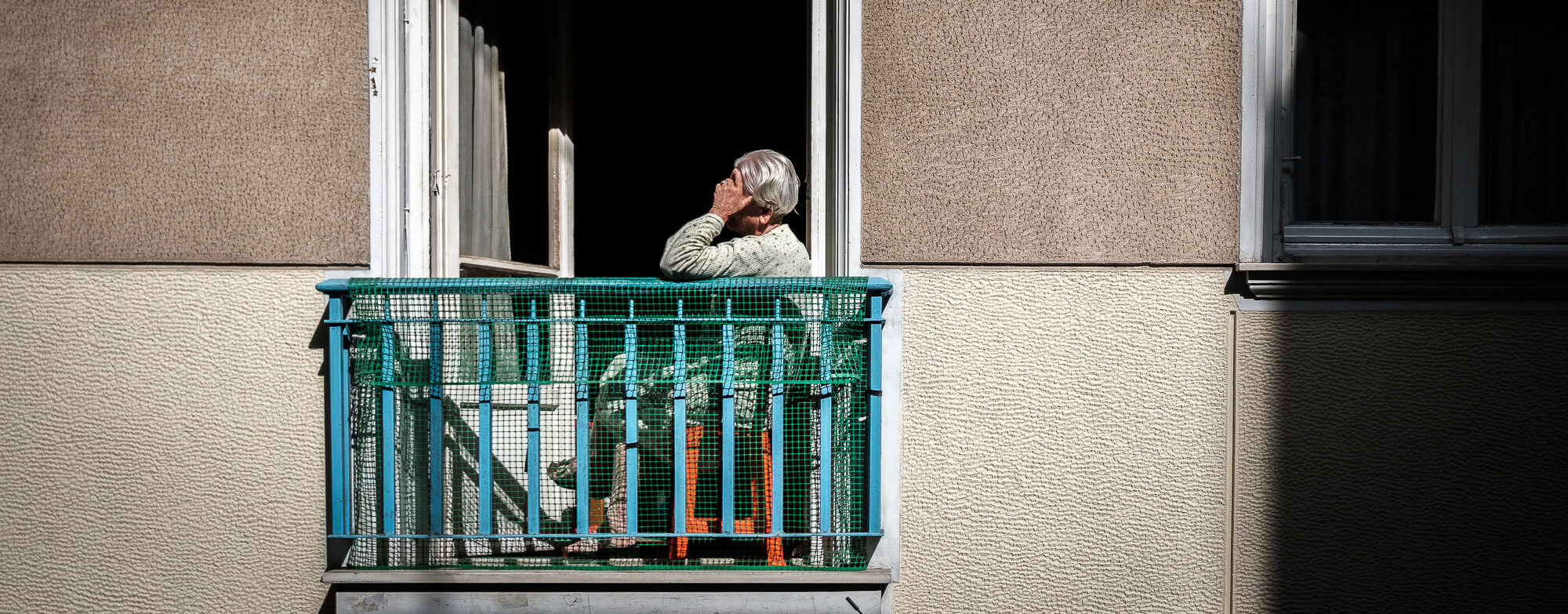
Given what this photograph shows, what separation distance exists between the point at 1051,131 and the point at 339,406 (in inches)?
87.7

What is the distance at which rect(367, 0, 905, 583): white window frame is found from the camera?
290cm

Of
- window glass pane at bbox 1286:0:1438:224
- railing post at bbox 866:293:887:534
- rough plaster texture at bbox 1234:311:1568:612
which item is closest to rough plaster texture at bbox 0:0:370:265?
railing post at bbox 866:293:887:534

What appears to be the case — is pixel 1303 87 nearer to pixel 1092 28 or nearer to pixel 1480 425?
pixel 1092 28

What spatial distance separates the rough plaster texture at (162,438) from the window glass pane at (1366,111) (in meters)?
3.09

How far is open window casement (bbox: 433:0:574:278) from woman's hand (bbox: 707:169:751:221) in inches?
35.6

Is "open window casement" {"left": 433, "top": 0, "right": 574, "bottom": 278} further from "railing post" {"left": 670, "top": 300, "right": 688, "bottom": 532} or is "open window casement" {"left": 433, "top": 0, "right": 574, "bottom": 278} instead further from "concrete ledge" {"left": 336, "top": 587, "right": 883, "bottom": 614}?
"concrete ledge" {"left": 336, "top": 587, "right": 883, "bottom": 614}

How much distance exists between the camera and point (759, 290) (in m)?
2.78

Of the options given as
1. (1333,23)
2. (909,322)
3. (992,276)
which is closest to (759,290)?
(909,322)

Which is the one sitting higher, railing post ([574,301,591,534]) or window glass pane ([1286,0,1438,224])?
window glass pane ([1286,0,1438,224])

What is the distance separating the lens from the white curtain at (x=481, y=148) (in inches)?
130

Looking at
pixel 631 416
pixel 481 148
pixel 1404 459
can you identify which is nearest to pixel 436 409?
pixel 631 416

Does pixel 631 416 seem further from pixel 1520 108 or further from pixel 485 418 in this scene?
pixel 1520 108

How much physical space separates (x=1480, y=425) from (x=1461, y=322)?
316mm

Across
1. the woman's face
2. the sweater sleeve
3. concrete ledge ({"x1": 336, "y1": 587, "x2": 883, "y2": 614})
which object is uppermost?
the woman's face
